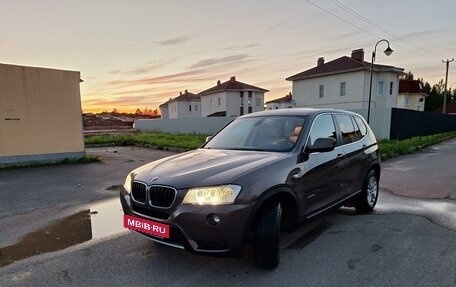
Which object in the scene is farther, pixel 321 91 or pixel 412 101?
pixel 412 101

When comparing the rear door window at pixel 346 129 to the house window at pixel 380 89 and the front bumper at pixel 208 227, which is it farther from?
the house window at pixel 380 89

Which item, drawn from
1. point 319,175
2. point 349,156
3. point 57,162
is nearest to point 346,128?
point 349,156

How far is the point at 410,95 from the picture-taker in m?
46.9

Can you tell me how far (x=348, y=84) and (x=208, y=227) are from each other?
108 ft

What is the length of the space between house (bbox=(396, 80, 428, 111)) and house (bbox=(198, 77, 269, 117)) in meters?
19.8

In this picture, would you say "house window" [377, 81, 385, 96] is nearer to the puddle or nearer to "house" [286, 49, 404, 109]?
"house" [286, 49, 404, 109]

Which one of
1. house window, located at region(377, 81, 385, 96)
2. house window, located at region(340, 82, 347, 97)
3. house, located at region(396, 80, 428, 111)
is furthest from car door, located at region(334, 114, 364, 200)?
house, located at region(396, 80, 428, 111)

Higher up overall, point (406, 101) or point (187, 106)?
point (406, 101)

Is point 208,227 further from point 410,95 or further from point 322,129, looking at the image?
point 410,95

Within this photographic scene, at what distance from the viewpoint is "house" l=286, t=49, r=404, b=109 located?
31812mm

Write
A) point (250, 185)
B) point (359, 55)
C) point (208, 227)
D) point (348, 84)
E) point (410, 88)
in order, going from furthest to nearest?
point (410, 88), point (359, 55), point (348, 84), point (250, 185), point (208, 227)

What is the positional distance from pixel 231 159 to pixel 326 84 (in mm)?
33480

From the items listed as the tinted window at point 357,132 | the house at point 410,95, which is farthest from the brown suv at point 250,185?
the house at point 410,95

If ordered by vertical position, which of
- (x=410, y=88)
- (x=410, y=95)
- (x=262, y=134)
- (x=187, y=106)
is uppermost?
(x=410, y=88)
